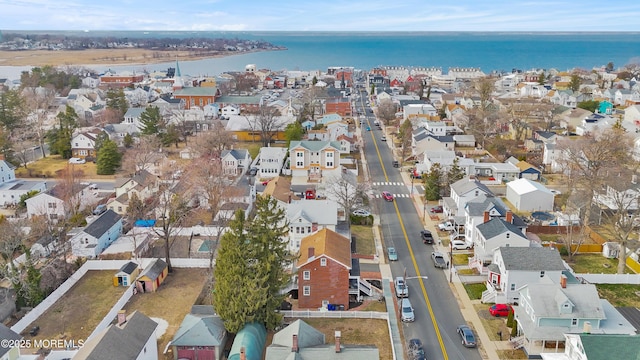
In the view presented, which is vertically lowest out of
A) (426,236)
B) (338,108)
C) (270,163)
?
(426,236)

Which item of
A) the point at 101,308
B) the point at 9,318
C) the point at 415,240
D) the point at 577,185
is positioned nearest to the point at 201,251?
the point at 101,308

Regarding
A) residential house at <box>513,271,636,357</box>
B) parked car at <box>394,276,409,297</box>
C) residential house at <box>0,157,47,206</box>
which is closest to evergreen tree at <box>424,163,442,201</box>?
parked car at <box>394,276,409,297</box>

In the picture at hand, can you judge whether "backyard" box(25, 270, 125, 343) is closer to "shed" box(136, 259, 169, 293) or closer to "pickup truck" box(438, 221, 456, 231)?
"shed" box(136, 259, 169, 293)

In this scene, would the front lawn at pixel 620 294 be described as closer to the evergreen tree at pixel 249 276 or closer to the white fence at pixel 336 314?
the white fence at pixel 336 314

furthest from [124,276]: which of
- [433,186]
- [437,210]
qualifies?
[433,186]

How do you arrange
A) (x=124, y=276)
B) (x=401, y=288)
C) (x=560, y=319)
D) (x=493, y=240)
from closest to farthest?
(x=560, y=319), (x=401, y=288), (x=124, y=276), (x=493, y=240)

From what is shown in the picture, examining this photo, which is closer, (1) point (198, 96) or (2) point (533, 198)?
(2) point (533, 198)

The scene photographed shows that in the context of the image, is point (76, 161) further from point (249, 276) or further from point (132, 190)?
point (249, 276)
